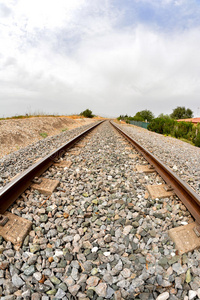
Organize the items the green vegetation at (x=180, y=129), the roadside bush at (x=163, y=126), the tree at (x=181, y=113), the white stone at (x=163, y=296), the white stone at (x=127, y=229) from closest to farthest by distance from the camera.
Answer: the white stone at (x=163, y=296) → the white stone at (x=127, y=229) → the green vegetation at (x=180, y=129) → the roadside bush at (x=163, y=126) → the tree at (x=181, y=113)

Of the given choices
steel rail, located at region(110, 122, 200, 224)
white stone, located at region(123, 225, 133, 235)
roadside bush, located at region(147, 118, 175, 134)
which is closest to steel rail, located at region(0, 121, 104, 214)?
white stone, located at region(123, 225, 133, 235)

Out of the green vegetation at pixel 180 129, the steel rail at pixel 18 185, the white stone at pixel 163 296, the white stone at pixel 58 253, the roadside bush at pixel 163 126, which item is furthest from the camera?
the roadside bush at pixel 163 126

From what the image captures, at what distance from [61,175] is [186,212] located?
212 cm

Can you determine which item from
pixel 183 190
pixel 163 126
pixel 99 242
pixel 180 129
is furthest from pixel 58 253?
pixel 163 126

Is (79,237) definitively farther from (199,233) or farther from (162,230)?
(199,233)

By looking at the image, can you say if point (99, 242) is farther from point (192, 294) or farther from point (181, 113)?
point (181, 113)

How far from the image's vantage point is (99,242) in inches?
66.3

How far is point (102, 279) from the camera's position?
1353 mm

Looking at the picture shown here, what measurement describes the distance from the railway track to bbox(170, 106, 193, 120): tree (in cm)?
8404

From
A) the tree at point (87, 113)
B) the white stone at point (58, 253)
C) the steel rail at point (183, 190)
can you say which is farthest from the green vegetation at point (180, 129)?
the tree at point (87, 113)

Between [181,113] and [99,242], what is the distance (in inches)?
3429

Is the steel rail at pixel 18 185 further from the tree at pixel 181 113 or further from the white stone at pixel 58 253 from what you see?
the tree at pixel 181 113

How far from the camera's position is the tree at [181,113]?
7631 centimetres

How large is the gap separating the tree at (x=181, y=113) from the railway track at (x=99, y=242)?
84045 millimetres
